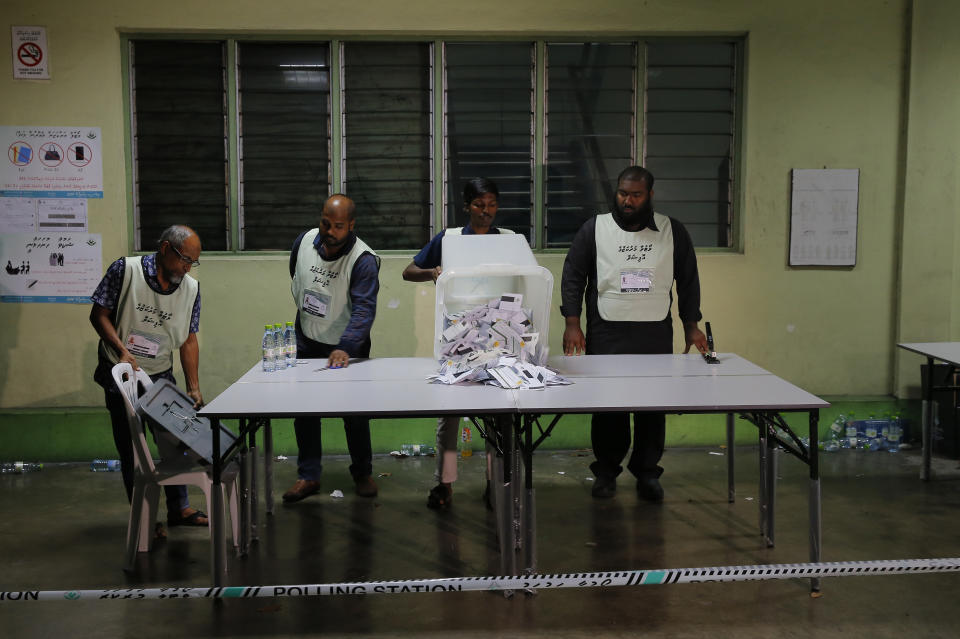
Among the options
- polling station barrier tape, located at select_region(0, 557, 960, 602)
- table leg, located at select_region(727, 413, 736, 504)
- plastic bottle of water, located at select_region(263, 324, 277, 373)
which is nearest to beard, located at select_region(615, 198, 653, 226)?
table leg, located at select_region(727, 413, 736, 504)

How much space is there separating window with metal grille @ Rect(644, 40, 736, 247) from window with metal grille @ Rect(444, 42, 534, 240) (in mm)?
846

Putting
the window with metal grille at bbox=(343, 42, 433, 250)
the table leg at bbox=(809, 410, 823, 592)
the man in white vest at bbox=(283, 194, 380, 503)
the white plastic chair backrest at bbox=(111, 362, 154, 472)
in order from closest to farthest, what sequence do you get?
the table leg at bbox=(809, 410, 823, 592), the white plastic chair backrest at bbox=(111, 362, 154, 472), the man in white vest at bbox=(283, 194, 380, 503), the window with metal grille at bbox=(343, 42, 433, 250)

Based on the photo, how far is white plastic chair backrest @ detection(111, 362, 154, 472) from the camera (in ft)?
12.3

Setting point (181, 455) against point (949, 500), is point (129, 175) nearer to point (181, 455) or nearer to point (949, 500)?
point (181, 455)

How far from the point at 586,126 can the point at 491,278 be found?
208cm

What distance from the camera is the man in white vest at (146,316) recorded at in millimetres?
4023

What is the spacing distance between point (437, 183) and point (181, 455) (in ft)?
8.80

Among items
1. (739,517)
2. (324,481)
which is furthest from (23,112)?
(739,517)

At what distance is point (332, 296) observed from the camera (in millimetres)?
4629

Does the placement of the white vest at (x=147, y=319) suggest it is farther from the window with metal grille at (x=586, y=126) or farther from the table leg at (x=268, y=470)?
the window with metal grille at (x=586, y=126)

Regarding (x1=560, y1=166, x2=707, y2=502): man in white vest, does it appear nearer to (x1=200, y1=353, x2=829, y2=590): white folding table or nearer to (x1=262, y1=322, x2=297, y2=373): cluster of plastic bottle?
(x1=200, y1=353, x2=829, y2=590): white folding table

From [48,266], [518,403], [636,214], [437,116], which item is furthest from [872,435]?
[48,266]

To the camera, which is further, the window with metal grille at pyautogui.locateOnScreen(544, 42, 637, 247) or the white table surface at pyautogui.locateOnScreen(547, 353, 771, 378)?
the window with metal grille at pyautogui.locateOnScreen(544, 42, 637, 247)

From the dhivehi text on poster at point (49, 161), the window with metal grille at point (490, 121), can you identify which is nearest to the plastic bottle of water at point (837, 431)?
the window with metal grille at point (490, 121)
